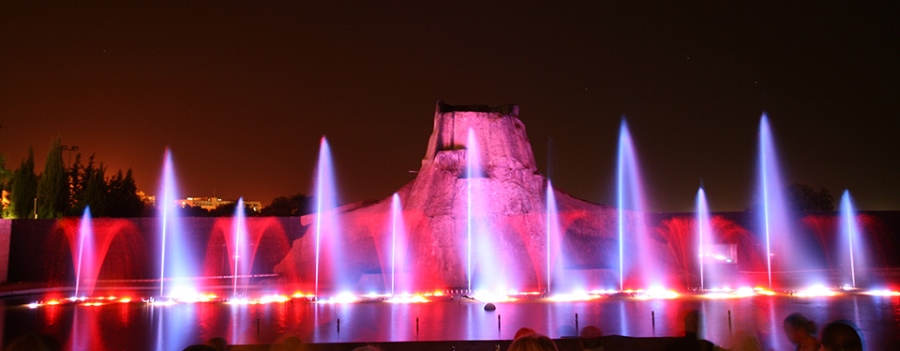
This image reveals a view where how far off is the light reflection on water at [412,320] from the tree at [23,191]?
931 inches

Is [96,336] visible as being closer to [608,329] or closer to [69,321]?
[69,321]

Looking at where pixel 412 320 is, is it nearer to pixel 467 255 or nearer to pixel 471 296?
pixel 471 296

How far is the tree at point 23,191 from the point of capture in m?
41.6

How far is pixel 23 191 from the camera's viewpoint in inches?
1646

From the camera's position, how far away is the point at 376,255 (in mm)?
26625

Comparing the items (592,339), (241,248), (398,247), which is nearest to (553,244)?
(398,247)

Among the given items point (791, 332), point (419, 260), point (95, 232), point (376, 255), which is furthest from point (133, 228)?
point (791, 332)

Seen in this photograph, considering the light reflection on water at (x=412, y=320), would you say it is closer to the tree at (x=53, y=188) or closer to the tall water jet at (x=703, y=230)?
the tall water jet at (x=703, y=230)

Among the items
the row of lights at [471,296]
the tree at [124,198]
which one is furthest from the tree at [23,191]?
the row of lights at [471,296]

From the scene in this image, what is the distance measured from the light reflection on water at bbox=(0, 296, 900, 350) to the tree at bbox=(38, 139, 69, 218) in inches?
915

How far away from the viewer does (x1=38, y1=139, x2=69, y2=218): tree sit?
4203cm

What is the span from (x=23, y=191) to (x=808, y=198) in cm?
6008

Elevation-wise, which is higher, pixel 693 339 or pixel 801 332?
pixel 801 332

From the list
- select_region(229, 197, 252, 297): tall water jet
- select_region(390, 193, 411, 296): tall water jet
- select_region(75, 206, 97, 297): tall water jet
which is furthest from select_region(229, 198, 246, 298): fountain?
select_region(390, 193, 411, 296): tall water jet
